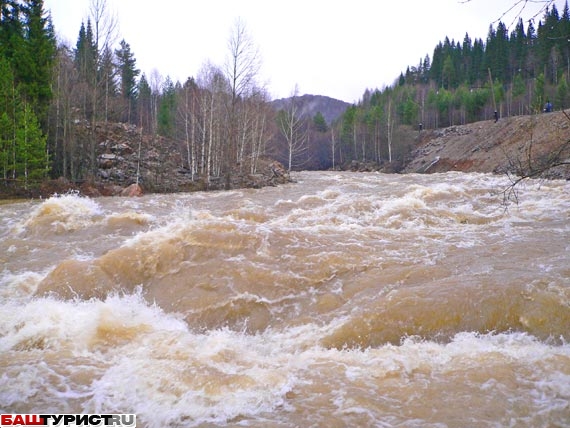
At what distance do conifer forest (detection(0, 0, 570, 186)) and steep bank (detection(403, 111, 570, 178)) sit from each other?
210cm

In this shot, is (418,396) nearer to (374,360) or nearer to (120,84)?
(374,360)

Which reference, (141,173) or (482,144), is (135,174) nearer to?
Answer: (141,173)

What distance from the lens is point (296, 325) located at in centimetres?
511

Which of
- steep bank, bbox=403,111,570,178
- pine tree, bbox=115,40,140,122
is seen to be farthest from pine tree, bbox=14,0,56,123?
steep bank, bbox=403,111,570,178

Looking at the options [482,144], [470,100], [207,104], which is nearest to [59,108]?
[207,104]

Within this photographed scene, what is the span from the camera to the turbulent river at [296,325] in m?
3.26

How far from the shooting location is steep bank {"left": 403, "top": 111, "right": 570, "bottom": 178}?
94.7 feet

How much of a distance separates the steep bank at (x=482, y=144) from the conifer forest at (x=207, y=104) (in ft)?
6.89

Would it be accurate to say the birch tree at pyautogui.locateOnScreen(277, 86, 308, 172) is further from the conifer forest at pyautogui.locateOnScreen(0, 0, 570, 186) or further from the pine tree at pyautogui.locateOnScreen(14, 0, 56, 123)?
the pine tree at pyautogui.locateOnScreen(14, 0, 56, 123)

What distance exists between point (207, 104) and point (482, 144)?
25851 millimetres

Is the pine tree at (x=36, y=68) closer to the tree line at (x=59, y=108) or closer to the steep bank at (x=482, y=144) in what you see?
the tree line at (x=59, y=108)

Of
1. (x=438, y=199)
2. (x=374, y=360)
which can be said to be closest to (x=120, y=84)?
(x=438, y=199)

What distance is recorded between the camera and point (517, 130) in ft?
114

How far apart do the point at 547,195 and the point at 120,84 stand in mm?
41732
